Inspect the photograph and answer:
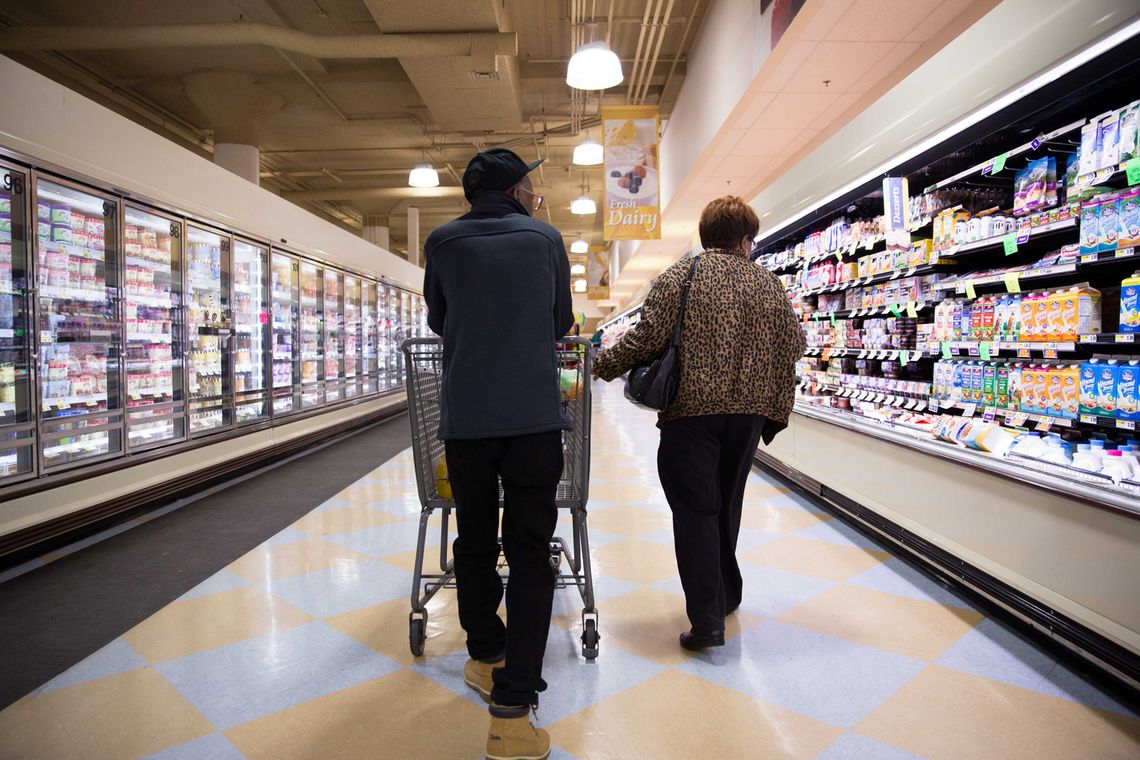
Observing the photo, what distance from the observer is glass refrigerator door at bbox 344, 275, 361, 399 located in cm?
949

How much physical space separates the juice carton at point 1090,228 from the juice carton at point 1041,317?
0.33 m

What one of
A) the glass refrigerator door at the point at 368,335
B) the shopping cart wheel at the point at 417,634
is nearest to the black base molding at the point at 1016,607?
the shopping cart wheel at the point at 417,634

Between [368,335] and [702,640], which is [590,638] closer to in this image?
[702,640]

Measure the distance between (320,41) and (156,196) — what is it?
9.57 feet

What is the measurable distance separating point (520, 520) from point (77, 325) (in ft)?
12.4

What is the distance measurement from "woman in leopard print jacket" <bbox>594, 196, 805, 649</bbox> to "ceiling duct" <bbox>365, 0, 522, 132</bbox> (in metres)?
4.97

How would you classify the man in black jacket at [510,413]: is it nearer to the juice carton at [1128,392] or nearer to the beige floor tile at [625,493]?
the juice carton at [1128,392]

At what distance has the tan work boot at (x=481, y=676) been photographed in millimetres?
2047

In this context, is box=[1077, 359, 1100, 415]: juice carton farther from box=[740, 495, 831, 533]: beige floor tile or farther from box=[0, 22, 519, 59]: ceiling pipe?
box=[0, 22, 519, 59]: ceiling pipe

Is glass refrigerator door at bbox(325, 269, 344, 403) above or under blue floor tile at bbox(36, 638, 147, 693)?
above

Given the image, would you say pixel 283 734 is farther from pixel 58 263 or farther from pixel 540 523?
pixel 58 263

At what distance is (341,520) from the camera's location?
4172 mm

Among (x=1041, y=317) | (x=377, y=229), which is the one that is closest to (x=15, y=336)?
(x=1041, y=317)

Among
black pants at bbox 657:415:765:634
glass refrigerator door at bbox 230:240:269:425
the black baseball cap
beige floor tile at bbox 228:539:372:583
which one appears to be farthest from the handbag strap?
glass refrigerator door at bbox 230:240:269:425
